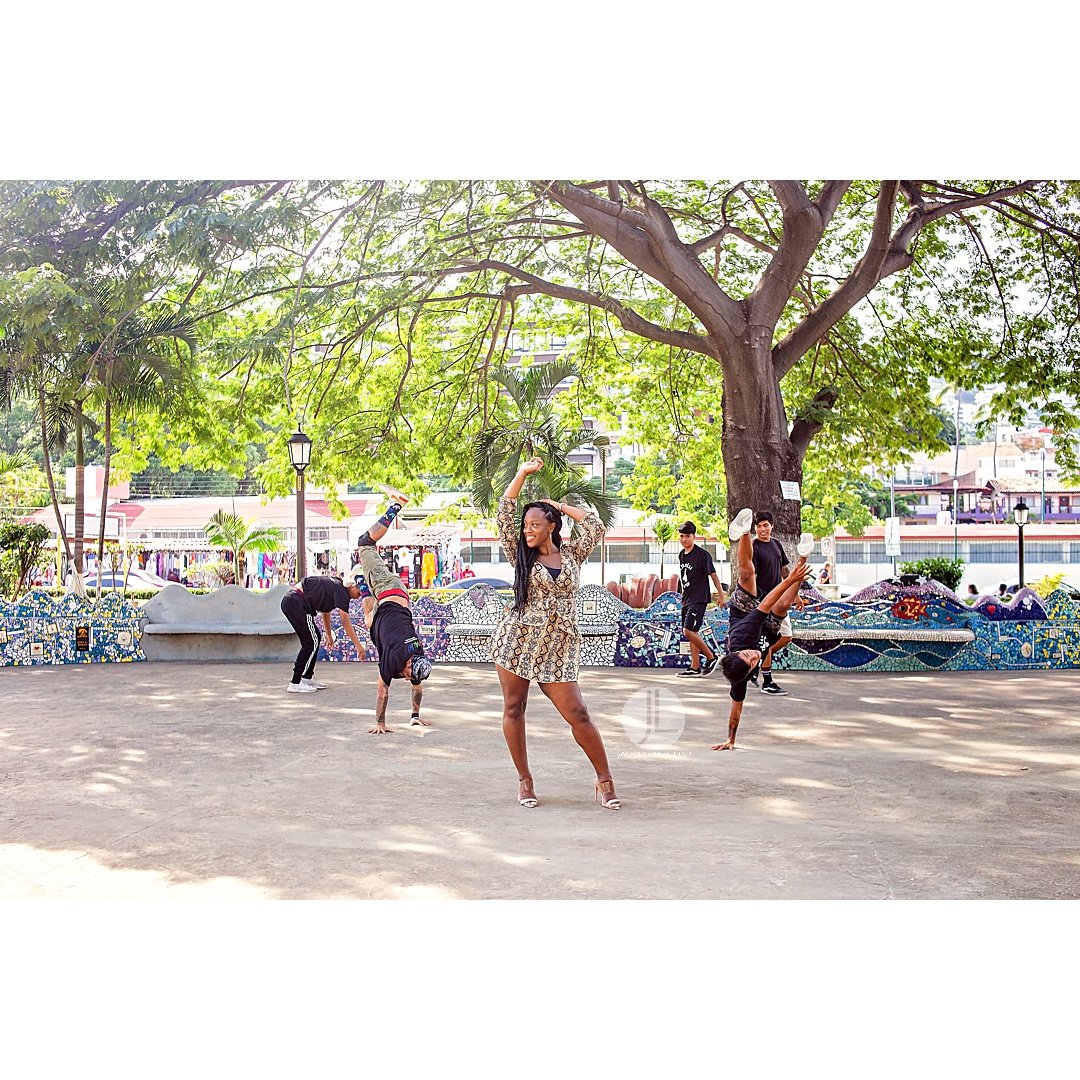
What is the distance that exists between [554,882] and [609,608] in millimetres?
6974

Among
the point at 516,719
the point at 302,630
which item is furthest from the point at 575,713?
the point at 302,630

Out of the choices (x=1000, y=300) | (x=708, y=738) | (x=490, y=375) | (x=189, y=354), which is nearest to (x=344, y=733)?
(x=708, y=738)

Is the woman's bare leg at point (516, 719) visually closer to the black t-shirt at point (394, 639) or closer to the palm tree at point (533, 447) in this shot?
the black t-shirt at point (394, 639)

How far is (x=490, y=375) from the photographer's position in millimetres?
13109

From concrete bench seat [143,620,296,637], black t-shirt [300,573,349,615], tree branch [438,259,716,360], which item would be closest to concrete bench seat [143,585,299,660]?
concrete bench seat [143,620,296,637]

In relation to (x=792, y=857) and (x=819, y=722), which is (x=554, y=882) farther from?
(x=819, y=722)

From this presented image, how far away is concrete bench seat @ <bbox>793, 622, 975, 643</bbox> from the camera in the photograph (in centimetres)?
1039

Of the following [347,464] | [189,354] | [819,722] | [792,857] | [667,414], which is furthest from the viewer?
[667,414]

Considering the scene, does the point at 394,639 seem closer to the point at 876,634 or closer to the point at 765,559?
the point at 765,559

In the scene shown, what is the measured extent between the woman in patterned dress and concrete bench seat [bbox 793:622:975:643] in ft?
19.2

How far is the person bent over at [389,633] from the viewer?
704cm

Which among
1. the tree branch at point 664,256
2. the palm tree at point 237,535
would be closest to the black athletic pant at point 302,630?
the tree branch at point 664,256

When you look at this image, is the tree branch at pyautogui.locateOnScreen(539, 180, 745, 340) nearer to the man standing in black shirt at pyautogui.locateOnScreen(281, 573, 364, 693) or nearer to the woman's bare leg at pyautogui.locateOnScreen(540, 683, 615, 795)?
the man standing in black shirt at pyautogui.locateOnScreen(281, 573, 364, 693)

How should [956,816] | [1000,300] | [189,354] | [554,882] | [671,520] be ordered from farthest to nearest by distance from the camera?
1. [671,520]
2. [1000,300]
3. [189,354]
4. [956,816]
5. [554,882]
